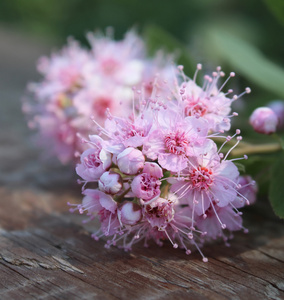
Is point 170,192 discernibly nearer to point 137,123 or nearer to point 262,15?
point 137,123

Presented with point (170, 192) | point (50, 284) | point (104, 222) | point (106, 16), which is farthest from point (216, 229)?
point (106, 16)

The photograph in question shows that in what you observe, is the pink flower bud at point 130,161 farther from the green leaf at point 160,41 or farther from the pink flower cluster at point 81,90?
the green leaf at point 160,41

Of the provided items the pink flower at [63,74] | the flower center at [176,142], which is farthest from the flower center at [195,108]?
the pink flower at [63,74]

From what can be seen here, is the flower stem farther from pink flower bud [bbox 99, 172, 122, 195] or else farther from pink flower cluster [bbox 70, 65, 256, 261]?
pink flower bud [bbox 99, 172, 122, 195]

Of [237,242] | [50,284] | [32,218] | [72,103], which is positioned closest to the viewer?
[50,284]

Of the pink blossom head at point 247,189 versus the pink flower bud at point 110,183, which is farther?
the pink blossom head at point 247,189

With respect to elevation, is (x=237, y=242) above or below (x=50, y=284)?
above

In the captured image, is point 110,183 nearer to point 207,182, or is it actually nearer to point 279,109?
point 207,182
